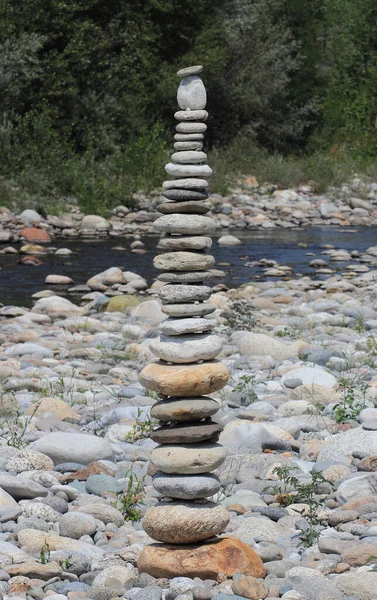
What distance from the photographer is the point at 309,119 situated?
30.6 meters

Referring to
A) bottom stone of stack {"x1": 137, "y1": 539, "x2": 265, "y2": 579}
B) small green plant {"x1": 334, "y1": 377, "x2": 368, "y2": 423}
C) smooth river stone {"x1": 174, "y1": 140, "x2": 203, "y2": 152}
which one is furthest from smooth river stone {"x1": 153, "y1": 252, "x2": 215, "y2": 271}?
small green plant {"x1": 334, "y1": 377, "x2": 368, "y2": 423}

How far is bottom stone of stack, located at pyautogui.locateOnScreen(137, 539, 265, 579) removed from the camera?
10.4 ft

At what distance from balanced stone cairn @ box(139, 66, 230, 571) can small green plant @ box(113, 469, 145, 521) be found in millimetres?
581

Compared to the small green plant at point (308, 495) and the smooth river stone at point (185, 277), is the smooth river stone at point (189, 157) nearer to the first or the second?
the smooth river stone at point (185, 277)

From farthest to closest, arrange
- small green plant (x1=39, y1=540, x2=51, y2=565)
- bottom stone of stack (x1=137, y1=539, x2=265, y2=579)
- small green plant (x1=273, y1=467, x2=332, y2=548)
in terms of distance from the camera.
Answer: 1. small green plant (x1=273, y1=467, x2=332, y2=548)
2. small green plant (x1=39, y1=540, x2=51, y2=565)
3. bottom stone of stack (x1=137, y1=539, x2=265, y2=579)

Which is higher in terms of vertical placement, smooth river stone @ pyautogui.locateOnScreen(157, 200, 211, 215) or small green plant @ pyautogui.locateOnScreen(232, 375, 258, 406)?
smooth river stone @ pyautogui.locateOnScreen(157, 200, 211, 215)

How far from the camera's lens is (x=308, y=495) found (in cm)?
383

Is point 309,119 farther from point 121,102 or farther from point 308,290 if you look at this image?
point 308,290

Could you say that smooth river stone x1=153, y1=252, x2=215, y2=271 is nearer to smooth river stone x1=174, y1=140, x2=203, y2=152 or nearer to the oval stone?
smooth river stone x1=174, y1=140, x2=203, y2=152

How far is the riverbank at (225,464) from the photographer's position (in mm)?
3197

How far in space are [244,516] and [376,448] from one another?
99 cm

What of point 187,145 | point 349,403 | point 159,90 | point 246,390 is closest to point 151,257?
point 246,390

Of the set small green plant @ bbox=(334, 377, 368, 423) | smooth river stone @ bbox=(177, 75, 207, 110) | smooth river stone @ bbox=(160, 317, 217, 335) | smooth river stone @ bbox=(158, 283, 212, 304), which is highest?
smooth river stone @ bbox=(177, 75, 207, 110)

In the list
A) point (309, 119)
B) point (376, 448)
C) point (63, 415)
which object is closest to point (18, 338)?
point (63, 415)
